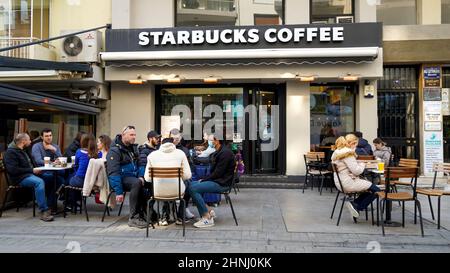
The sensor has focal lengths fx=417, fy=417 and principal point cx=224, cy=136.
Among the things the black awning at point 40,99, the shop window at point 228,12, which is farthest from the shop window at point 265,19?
the black awning at point 40,99

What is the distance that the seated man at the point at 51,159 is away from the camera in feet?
26.2

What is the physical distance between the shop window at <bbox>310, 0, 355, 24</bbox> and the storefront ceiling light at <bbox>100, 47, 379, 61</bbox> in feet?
7.12

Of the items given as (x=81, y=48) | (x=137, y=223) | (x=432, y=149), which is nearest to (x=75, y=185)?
(x=137, y=223)

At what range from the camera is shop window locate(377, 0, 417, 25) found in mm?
12711

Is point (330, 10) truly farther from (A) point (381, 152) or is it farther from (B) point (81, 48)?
(B) point (81, 48)

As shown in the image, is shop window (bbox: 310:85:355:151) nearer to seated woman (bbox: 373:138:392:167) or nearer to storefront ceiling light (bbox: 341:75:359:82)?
storefront ceiling light (bbox: 341:75:359:82)

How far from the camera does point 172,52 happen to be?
11.3m

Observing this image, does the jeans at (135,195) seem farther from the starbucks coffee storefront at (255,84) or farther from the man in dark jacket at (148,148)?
the starbucks coffee storefront at (255,84)

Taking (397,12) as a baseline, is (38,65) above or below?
below

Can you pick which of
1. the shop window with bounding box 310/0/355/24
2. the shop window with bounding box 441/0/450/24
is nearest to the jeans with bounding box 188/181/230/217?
the shop window with bounding box 310/0/355/24

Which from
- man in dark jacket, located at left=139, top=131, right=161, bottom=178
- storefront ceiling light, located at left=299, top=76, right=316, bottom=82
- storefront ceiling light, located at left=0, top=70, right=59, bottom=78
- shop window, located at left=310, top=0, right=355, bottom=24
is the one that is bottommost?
man in dark jacket, located at left=139, top=131, right=161, bottom=178

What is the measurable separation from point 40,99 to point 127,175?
132 inches

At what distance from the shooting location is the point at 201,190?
22.6 feet
